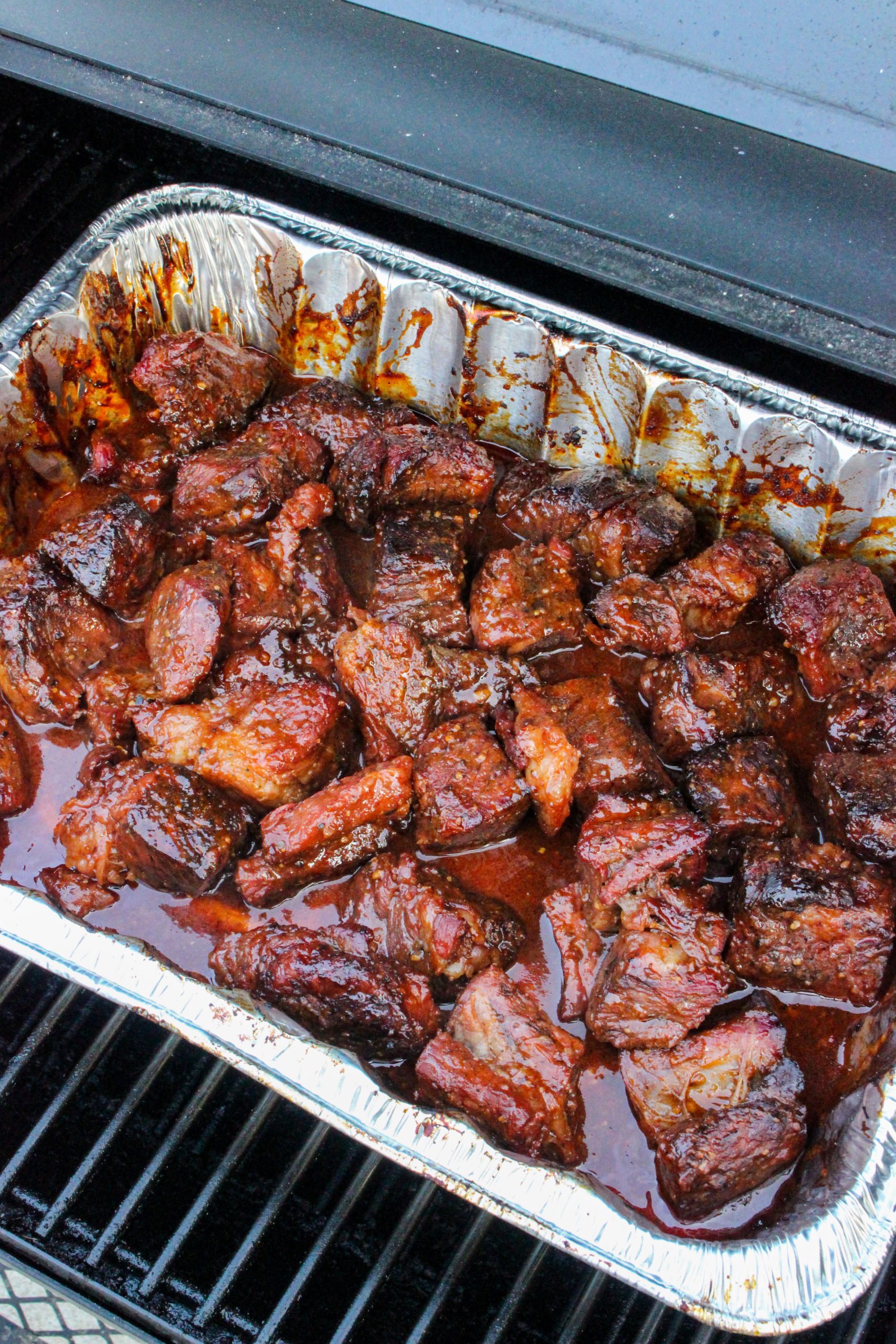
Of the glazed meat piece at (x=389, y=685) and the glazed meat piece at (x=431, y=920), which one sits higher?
the glazed meat piece at (x=389, y=685)

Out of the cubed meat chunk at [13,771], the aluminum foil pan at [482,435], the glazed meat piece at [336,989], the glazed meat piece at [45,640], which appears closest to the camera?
the aluminum foil pan at [482,435]

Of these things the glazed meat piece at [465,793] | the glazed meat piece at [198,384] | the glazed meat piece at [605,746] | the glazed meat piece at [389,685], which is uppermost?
the glazed meat piece at [198,384]

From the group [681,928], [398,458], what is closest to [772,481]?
[398,458]

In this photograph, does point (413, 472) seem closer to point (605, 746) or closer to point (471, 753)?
point (471, 753)

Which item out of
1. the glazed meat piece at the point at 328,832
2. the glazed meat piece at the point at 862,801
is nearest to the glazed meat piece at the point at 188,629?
the glazed meat piece at the point at 328,832

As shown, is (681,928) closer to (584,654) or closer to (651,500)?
(584,654)

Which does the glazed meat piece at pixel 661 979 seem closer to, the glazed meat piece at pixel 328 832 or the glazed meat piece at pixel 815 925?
the glazed meat piece at pixel 815 925

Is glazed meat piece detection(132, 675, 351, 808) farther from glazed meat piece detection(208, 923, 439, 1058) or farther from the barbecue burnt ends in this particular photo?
glazed meat piece detection(208, 923, 439, 1058)

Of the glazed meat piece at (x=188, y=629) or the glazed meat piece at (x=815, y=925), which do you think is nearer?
the glazed meat piece at (x=815, y=925)
